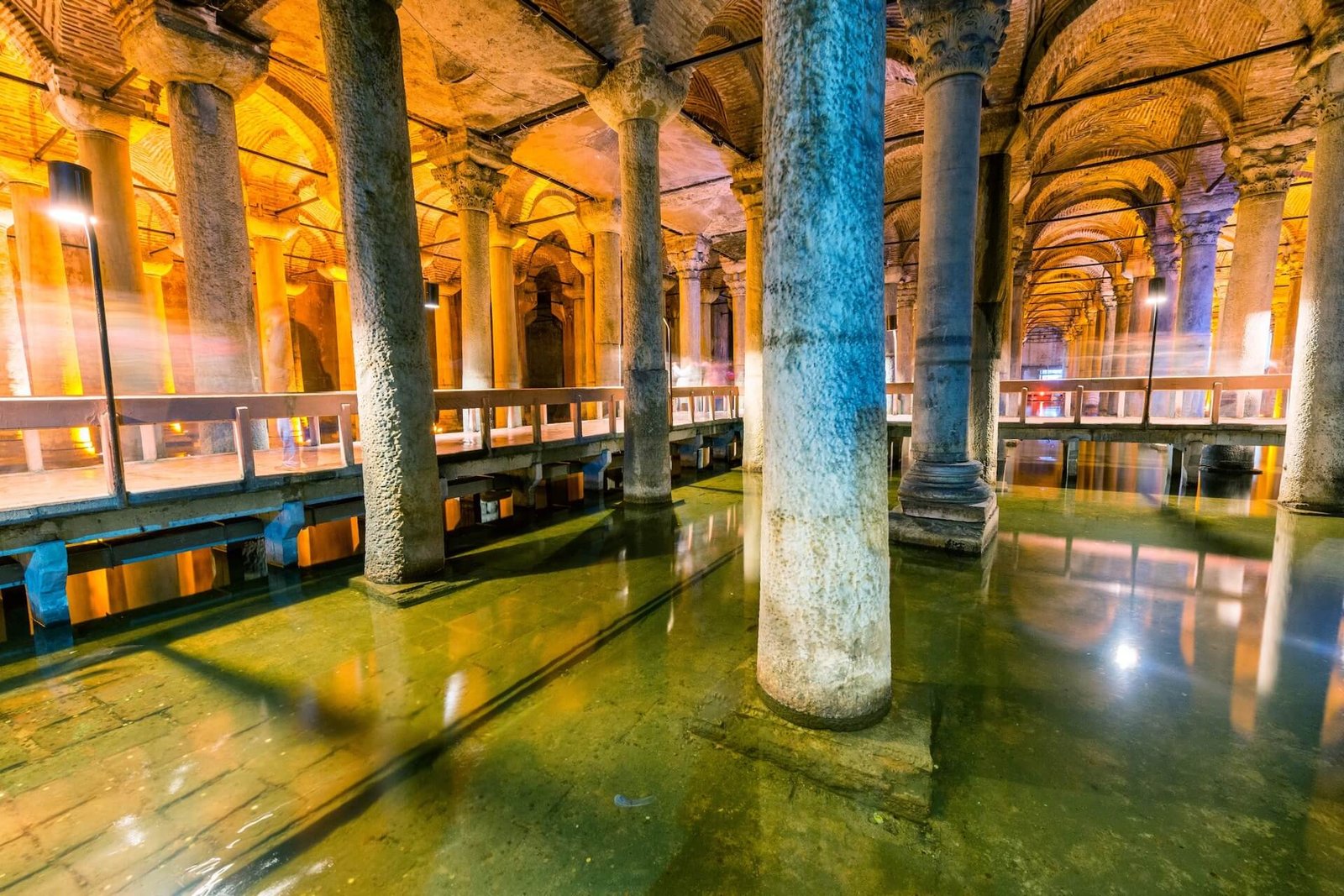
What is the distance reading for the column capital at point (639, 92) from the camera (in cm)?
712

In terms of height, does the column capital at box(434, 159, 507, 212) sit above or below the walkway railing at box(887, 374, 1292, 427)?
above

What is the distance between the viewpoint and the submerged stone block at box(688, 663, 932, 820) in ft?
7.64

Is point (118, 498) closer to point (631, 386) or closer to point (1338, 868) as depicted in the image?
point (631, 386)

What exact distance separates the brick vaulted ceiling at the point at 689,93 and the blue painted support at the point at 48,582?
5731 millimetres

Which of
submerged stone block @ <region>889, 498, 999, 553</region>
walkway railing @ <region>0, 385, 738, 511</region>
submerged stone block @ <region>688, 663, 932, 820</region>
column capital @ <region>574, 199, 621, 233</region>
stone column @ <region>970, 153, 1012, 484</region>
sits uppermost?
column capital @ <region>574, 199, 621, 233</region>

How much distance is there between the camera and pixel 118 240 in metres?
7.15

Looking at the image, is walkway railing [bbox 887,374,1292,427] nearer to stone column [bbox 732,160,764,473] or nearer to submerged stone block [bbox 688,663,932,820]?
stone column [bbox 732,160,764,473]

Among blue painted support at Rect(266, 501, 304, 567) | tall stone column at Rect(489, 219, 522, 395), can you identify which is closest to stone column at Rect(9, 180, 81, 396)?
tall stone column at Rect(489, 219, 522, 395)

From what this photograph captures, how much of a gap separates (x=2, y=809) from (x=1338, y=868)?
5.25 meters

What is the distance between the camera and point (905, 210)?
1717cm

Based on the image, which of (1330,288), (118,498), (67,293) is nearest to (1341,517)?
(1330,288)

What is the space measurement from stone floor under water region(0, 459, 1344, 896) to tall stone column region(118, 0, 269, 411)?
3.26m

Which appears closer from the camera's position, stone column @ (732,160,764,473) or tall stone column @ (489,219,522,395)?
stone column @ (732,160,764,473)

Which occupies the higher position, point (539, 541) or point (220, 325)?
point (220, 325)
